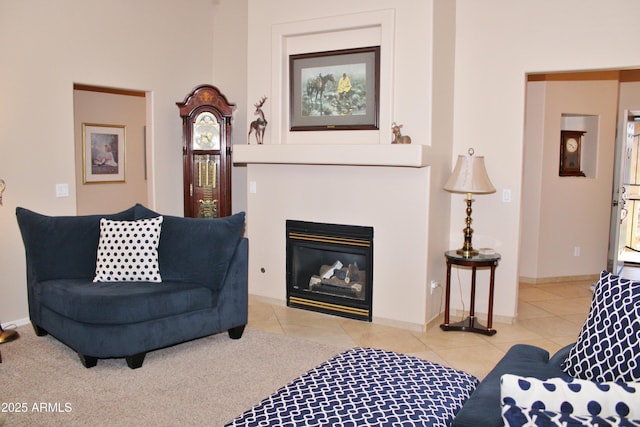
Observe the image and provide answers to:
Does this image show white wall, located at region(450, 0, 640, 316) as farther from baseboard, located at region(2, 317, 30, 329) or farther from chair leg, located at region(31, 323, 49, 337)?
baseboard, located at region(2, 317, 30, 329)

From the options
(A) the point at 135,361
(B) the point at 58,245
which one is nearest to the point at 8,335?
(B) the point at 58,245

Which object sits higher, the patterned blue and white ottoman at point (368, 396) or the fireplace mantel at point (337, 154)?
the fireplace mantel at point (337, 154)

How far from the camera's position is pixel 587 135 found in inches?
252

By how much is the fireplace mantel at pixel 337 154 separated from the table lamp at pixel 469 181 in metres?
0.33

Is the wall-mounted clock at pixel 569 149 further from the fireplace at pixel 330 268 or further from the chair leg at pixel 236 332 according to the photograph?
the chair leg at pixel 236 332

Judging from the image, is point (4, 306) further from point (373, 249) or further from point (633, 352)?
point (633, 352)

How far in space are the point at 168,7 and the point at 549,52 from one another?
3.92 m

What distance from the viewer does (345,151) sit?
4.52 m

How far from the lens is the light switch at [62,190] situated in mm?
4742

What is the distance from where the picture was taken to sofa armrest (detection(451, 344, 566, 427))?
76.6 inches

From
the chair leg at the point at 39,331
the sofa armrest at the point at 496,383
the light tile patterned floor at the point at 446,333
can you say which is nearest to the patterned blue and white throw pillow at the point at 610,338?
the sofa armrest at the point at 496,383

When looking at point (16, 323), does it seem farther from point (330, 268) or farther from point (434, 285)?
point (434, 285)

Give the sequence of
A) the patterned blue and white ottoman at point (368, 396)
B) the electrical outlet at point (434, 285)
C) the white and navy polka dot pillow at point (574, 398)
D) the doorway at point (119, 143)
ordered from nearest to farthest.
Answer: the white and navy polka dot pillow at point (574, 398) < the patterned blue and white ottoman at point (368, 396) < the electrical outlet at point (434, 285) < the doorway at point (119, 143)

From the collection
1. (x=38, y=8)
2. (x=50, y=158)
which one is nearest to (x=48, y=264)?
(x=50, y=158)
